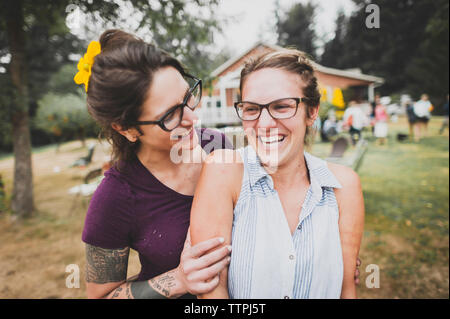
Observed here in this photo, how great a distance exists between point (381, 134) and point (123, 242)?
1404cm

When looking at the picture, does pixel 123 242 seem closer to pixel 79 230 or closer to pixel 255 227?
pixel 255 227

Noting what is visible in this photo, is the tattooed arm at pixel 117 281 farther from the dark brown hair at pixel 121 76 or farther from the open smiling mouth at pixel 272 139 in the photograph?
the open smiling mouth at pixel 272 139

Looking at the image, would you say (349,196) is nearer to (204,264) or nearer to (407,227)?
(204,264)

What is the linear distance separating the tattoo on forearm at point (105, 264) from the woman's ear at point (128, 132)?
60 cm

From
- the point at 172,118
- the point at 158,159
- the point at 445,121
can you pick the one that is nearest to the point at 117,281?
the point at 158,159

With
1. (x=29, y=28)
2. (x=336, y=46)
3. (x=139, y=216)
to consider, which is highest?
(x=336, y=46)

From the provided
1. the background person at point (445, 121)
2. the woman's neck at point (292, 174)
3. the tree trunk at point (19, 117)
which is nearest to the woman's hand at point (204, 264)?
the woman's neck at point (292, 174)

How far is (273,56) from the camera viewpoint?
1.44 metres

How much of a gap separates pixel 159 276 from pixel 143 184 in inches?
20.7

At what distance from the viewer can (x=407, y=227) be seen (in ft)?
15.7

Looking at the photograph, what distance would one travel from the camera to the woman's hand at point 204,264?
4.07 ft

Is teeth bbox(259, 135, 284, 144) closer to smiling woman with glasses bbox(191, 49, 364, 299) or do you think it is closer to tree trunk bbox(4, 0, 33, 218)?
smiling woman with glasses bbox(191, 49, 364, 299)

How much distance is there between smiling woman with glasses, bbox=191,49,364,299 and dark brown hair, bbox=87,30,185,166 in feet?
1.59

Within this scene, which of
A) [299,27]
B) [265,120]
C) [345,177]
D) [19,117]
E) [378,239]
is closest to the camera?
[265,120]
